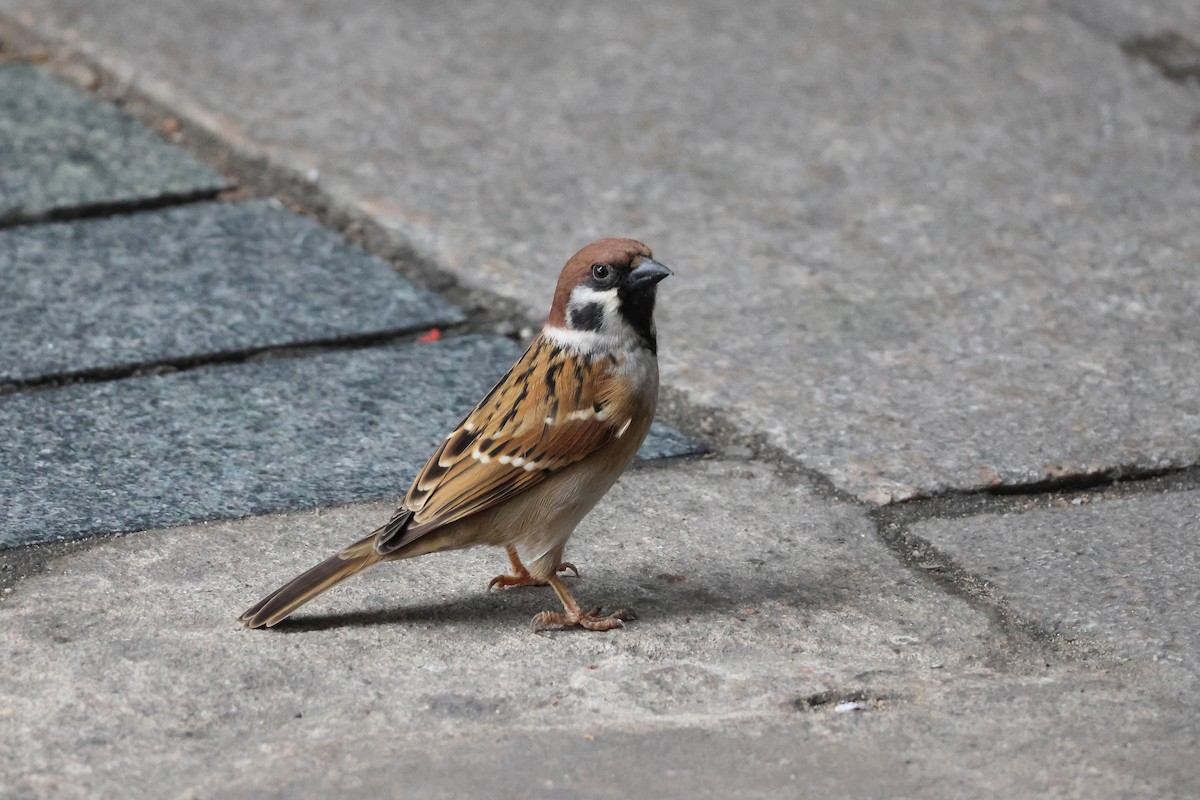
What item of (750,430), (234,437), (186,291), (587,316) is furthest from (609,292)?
(186,291)

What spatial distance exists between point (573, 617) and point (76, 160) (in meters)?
3.19

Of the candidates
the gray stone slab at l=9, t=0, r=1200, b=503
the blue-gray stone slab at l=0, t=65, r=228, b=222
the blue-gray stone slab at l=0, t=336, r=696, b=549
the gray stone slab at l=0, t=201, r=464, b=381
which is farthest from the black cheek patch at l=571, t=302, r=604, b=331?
the blue-gray stone slab at l=0, t=65, r=228, b=222

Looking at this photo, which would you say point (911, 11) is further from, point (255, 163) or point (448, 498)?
point (448, 498)

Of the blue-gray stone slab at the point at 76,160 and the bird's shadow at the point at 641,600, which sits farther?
the blue-gray stone slab at the point at 76,160

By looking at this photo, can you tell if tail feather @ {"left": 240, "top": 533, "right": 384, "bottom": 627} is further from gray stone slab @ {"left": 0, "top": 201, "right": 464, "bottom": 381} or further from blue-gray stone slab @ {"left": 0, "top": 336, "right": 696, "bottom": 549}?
gray stone slab @ {"left": 0, "top": 201, "right": 464, "bottom": 381}

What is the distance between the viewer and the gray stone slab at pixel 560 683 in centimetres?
276

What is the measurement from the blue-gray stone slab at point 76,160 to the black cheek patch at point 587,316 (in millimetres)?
2388

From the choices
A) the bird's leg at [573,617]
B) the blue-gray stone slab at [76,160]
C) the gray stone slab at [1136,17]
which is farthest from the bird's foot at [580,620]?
the gray stone slab at [1136,17]

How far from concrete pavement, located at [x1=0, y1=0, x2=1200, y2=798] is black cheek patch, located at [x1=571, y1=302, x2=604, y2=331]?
1.63 feet

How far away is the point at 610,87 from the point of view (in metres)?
6.51

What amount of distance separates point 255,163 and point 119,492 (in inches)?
88.7

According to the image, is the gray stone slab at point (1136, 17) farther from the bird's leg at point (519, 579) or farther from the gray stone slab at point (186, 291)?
the bird's leg at point (519, 579)


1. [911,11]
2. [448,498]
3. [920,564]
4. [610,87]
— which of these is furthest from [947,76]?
[448,498]

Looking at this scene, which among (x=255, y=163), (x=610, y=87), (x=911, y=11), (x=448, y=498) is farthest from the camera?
(x=911, y=11)
